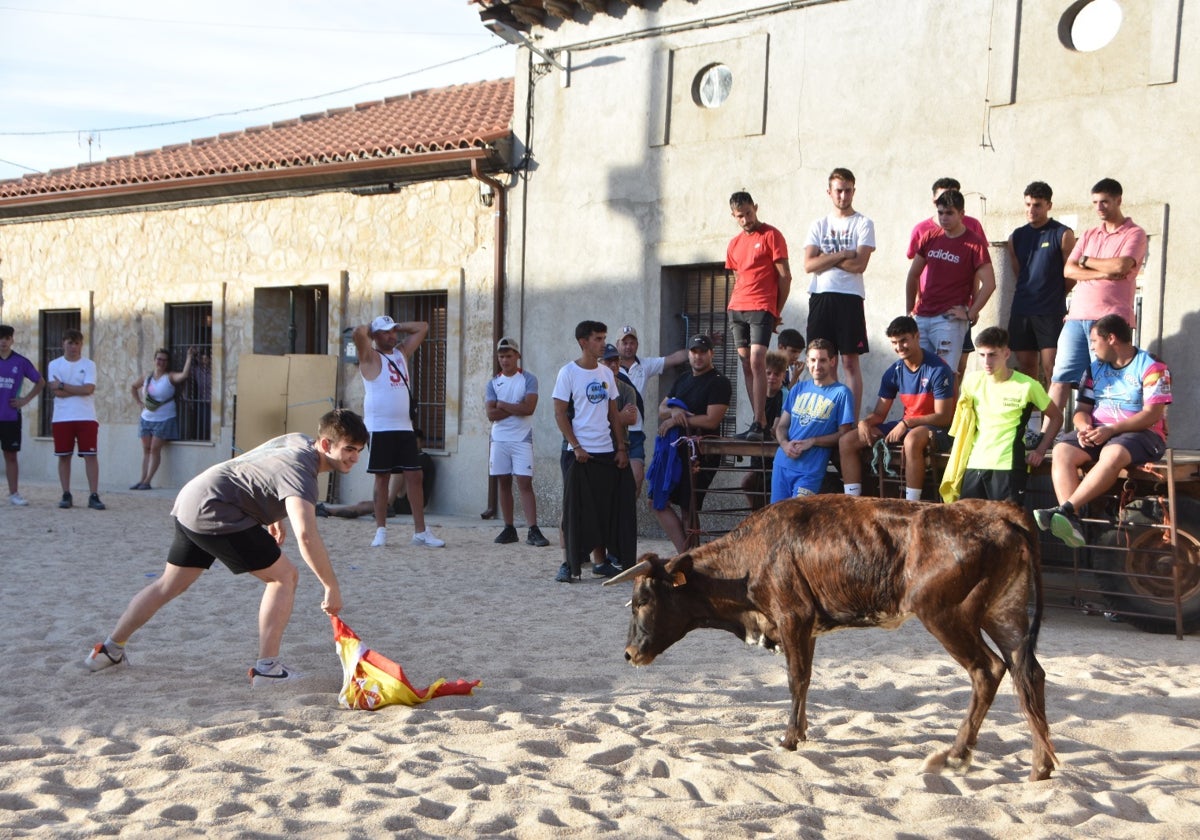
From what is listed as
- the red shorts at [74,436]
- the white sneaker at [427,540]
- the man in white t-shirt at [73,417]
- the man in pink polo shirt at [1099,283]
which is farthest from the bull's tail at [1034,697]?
the red shorts at [74,436]

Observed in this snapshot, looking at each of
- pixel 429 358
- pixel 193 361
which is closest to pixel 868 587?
pixel 429 358


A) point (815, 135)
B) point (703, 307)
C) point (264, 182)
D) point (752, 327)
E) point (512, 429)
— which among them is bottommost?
point (512, 429)

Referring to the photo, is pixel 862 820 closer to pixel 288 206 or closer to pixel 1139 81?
pixel 1139 81

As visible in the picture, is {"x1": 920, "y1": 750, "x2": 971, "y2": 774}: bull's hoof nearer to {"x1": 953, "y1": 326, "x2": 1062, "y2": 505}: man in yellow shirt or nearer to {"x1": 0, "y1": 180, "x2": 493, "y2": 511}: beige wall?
{"x1": 953, "y1": 326, "x2": 1062, "y2": 505}: man in yellow shirt

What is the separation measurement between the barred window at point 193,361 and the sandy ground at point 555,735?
32.4 feet

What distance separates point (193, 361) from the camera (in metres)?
18.4

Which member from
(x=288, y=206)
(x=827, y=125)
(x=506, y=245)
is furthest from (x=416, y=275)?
(x=827, y=125)

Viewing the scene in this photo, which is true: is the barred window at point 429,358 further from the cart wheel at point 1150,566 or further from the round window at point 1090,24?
the cart wheel at point 1150,566

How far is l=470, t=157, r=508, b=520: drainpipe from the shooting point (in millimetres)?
14922

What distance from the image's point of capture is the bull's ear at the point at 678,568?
570 cm

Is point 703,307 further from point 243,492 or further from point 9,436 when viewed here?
point 243,492

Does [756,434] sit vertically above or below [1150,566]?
above

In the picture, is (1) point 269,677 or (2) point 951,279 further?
(2) point 951,279

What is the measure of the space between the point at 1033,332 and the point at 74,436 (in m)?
10.5
